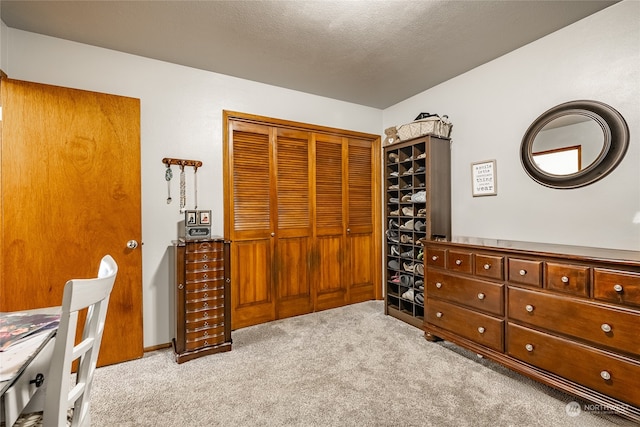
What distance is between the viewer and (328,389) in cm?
202

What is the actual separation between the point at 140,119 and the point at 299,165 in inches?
65.0

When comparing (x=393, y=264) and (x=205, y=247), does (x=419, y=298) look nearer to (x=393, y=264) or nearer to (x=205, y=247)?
(x=393, y=264)

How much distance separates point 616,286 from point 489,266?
715mm

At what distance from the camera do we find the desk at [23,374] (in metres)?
0.78

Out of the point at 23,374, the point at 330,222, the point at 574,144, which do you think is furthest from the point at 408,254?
the point at 23,374

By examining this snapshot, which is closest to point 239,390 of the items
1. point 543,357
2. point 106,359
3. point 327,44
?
point 106,359

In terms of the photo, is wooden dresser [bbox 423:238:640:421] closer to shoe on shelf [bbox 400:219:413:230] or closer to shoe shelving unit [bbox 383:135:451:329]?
shoe shelving unit [bbox 383:135:451:329]

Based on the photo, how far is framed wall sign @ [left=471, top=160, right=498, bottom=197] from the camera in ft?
9.17

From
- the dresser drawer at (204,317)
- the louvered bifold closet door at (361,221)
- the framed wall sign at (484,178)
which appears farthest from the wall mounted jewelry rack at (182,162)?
the framed wall sign at (484,178)

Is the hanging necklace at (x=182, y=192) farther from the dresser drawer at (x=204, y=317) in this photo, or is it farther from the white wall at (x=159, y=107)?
the dresser drawer at (x=204, y=317)

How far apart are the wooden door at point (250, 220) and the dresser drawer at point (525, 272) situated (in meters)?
2.30

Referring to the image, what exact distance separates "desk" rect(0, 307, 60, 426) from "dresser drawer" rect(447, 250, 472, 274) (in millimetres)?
2589

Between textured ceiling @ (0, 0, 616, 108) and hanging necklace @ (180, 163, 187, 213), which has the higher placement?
textured ceiling @ (0, 0, 616, 108)

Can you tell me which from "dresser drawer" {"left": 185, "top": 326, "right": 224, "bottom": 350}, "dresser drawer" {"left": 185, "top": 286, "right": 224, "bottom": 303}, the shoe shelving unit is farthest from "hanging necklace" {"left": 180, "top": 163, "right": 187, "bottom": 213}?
the shoe shelving unit
